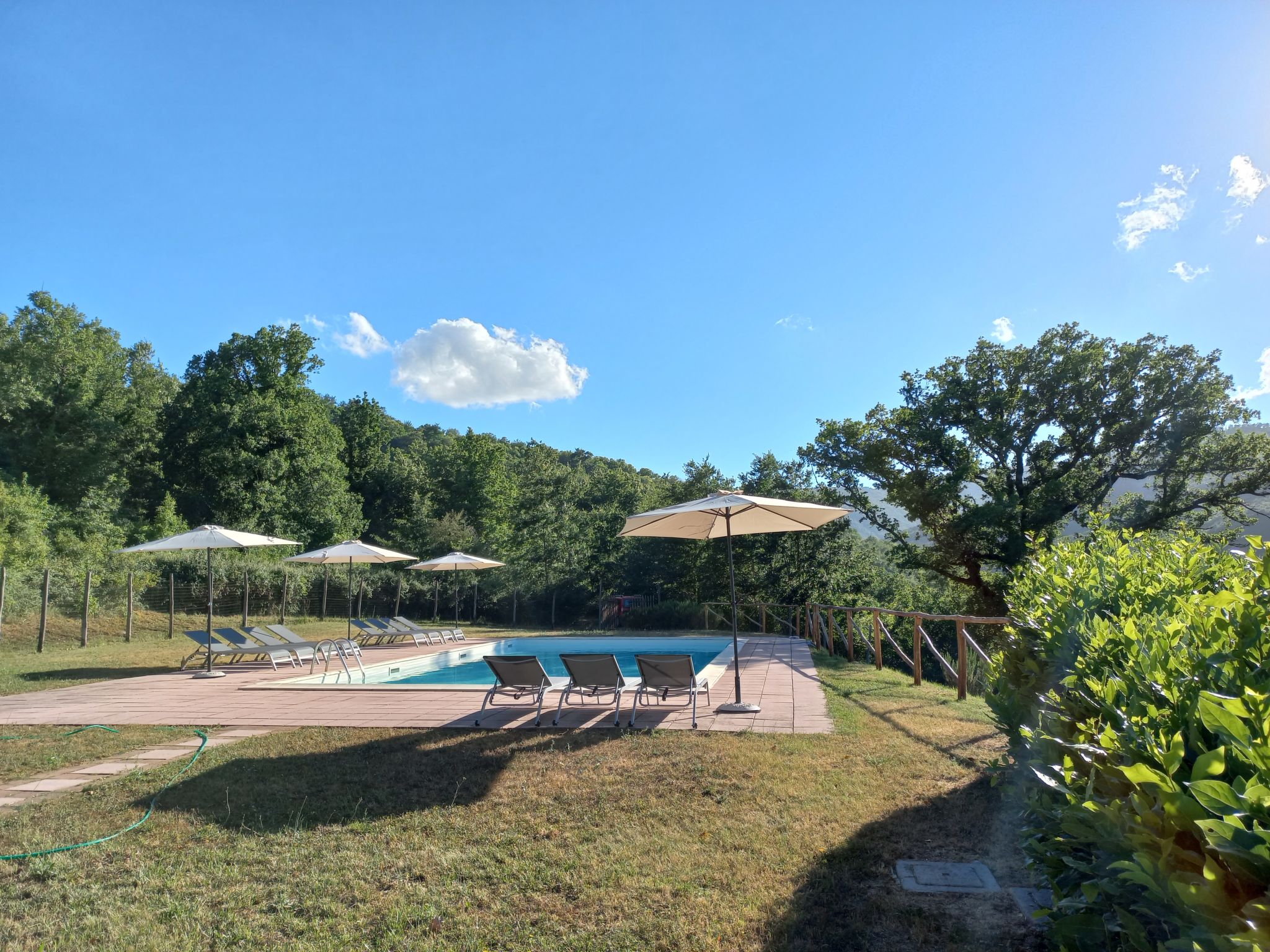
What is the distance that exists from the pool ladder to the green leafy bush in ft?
30.5

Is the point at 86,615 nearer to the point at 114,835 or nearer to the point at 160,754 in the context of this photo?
the point at 160,754

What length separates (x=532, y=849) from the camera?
3490 millimetres

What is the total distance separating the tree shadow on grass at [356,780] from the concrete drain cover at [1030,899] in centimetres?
295

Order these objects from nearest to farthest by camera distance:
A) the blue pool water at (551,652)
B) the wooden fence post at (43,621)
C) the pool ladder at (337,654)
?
the pool ladder at (337,654), the blue pool water at (551,652), the wooden fence post at (43,621)

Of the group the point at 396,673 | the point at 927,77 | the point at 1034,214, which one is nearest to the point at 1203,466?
the point at 1034,214

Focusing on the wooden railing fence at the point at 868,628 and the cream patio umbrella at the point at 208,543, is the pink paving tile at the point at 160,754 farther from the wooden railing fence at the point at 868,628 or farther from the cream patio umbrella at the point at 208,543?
the wooden railing fence at the point at 868,628

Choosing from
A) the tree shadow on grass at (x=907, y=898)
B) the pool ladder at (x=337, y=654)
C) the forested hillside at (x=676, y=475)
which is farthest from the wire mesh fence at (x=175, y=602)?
the tree shadow on grass at (x=907, y=898)

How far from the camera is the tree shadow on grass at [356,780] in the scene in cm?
408

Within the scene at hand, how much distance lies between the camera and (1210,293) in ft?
37.7

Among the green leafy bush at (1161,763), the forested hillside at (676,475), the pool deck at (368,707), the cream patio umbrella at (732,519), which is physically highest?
the forested hillside at (676,475)

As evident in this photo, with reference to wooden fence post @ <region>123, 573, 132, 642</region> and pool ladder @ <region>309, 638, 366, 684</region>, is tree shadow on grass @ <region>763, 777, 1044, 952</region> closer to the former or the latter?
pool ladder @ <region>309, 638, 366, 684</region>

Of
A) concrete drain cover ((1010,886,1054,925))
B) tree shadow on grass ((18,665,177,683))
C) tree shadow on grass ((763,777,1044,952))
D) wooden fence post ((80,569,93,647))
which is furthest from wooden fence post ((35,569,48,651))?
concrete drain cover ((1010,886,1054,925))

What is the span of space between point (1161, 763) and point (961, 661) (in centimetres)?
666

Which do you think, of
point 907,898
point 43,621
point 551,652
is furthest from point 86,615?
point 907,898
